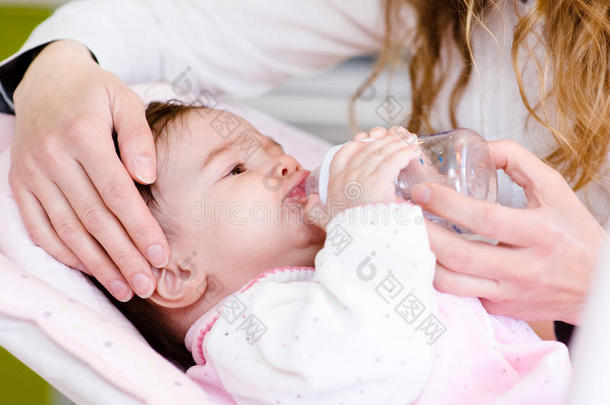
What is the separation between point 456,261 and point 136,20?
0.76 meters

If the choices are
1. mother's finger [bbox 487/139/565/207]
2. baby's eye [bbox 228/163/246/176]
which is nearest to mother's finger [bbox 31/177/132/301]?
baby's eye [bbox 228/163/246/176]

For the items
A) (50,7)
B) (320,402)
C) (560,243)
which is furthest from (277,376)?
(50,7)

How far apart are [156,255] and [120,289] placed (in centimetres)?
7

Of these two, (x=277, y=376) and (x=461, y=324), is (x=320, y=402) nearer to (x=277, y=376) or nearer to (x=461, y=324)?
(x=277, y=376)

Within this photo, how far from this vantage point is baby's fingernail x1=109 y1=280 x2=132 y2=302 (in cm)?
72

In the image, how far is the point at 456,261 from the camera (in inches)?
25.3

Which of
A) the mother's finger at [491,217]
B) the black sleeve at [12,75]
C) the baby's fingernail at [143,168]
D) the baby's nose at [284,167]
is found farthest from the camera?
the black sleeve at [12,75]

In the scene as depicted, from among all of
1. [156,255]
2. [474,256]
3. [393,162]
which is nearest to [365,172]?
[393,162]

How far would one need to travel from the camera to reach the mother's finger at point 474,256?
63 centimetres

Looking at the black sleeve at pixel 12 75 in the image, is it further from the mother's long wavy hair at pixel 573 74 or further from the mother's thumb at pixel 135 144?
the mother's long wavy hair at pixel 573 74

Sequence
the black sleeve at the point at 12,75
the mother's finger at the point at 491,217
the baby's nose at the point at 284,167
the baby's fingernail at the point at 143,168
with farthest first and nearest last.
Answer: the black sleeve at the point at 12,75
the baby's nose at the point at 284,167
the baby's fingernail at the point at 143,168
the mother's finger at the point at 491,217

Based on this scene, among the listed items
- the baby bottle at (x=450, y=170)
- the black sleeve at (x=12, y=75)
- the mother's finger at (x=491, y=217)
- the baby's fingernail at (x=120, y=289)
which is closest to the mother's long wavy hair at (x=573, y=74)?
the baby bottle at (x=450, y=170)

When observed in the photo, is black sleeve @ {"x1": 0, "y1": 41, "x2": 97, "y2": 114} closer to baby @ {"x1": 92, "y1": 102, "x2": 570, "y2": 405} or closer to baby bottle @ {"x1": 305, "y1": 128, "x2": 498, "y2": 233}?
baby @ {"x1": 92, "y1": 102, "x2": 570, "y2": 405}

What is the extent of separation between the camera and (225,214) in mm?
776
